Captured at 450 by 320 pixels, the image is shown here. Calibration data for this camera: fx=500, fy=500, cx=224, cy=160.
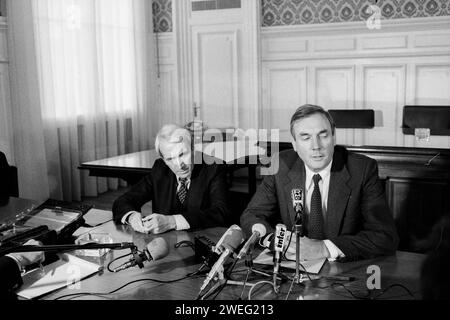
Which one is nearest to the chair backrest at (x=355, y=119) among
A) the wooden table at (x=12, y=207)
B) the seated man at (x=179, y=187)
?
the seated man at (x=179, y=187)

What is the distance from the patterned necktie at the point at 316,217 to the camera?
196 centimetres

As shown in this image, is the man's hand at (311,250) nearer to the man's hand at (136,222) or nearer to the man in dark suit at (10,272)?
the man's hand at (136,222)

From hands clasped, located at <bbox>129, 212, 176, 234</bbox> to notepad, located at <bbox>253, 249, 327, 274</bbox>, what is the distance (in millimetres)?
495

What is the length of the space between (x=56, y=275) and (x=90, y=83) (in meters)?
3.97

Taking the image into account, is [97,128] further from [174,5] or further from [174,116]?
[174,5]

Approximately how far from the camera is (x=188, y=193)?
2387 millimetres

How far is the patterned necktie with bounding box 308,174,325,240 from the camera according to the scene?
196 cm

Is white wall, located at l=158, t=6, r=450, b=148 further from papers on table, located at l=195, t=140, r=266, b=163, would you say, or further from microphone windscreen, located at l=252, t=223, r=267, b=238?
microphone windscreen, located at l=252, t=223, r=267, b=238

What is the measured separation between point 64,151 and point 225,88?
80.8 inches

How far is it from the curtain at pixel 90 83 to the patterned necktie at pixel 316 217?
3.38 m

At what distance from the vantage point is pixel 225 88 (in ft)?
19.7

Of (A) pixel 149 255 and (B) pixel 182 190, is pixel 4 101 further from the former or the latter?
(A) pixel 149 255

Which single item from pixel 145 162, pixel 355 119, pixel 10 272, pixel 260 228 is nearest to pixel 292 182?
pixel 260 228
